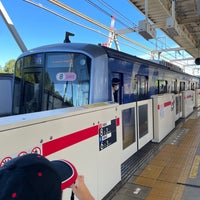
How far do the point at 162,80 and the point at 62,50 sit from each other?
4409 mm

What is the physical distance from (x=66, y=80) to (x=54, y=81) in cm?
26

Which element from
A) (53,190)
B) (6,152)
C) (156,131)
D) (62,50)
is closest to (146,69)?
(156,131)

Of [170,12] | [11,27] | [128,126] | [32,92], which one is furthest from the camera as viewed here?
[170,12]

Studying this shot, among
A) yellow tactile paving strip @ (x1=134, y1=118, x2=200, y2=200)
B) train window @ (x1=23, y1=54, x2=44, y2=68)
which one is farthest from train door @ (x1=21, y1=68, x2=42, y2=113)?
yellow tactile paving strip @ (x1=134, y1=118, x2=200, y2=200)

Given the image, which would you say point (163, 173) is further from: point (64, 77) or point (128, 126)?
point (64, 77)

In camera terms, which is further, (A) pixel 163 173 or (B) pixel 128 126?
(B) pixel 128 126

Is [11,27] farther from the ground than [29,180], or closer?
farther from the ground

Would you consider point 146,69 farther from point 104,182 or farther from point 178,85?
point 178,85

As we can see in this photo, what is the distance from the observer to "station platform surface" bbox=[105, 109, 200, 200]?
3000 mm

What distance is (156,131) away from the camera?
550cm

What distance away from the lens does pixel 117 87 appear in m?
4.55

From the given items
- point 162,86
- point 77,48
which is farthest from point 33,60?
point 162,86

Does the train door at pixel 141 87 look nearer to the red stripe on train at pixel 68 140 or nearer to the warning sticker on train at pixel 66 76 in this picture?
the warning sticker on train at pixel 66 76

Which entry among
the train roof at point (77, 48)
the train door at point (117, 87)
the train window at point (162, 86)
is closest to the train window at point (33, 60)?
the train roof at point (77, 48)
